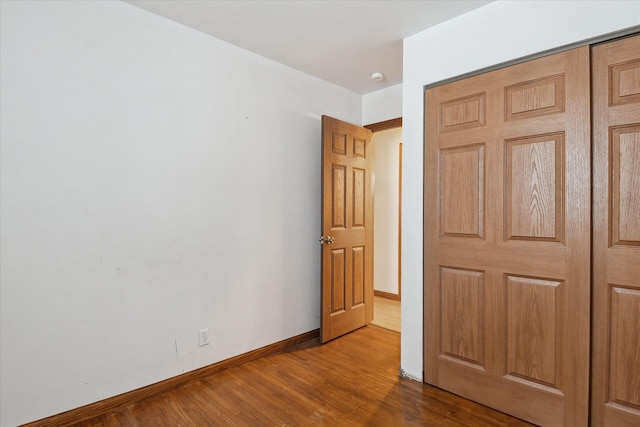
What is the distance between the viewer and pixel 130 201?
216 cm

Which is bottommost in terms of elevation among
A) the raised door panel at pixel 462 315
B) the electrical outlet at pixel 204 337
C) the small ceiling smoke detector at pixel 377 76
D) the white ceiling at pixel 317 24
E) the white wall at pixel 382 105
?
the electrical outlet at pixel 204 337

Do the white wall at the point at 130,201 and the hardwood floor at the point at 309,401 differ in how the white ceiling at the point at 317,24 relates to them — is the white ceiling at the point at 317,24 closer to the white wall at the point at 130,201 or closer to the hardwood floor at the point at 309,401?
the white wall at the point at 130,201

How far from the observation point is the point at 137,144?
219 cm

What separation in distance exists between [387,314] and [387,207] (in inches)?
62.9

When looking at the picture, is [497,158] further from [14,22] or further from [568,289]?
[14,22]

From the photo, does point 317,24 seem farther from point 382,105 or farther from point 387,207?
point 387,207

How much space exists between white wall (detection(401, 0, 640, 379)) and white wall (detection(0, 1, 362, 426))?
1.10 metres

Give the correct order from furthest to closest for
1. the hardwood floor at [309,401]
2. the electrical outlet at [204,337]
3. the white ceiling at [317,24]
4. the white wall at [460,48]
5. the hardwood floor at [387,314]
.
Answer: the hardwood floor at [387,314]
the electrical outlet at [204,337]
the white ceiling at [317,24]
the hardwood floor at [309,401]
the white wall at [460,48]

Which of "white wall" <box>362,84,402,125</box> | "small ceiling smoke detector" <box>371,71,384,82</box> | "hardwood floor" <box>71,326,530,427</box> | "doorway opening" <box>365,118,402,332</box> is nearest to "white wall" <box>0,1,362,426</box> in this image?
"hardwood floor" <box>71,326,530,427</box>

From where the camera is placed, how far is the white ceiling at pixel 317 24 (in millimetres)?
2146

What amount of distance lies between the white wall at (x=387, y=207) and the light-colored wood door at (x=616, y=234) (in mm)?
3105

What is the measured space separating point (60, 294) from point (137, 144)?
3.23 feet

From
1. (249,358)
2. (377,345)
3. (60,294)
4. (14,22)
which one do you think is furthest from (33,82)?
(377,345)

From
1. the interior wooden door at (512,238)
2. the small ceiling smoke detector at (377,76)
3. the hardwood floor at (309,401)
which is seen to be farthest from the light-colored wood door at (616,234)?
the small ceiling smoke detector at (377,76)
